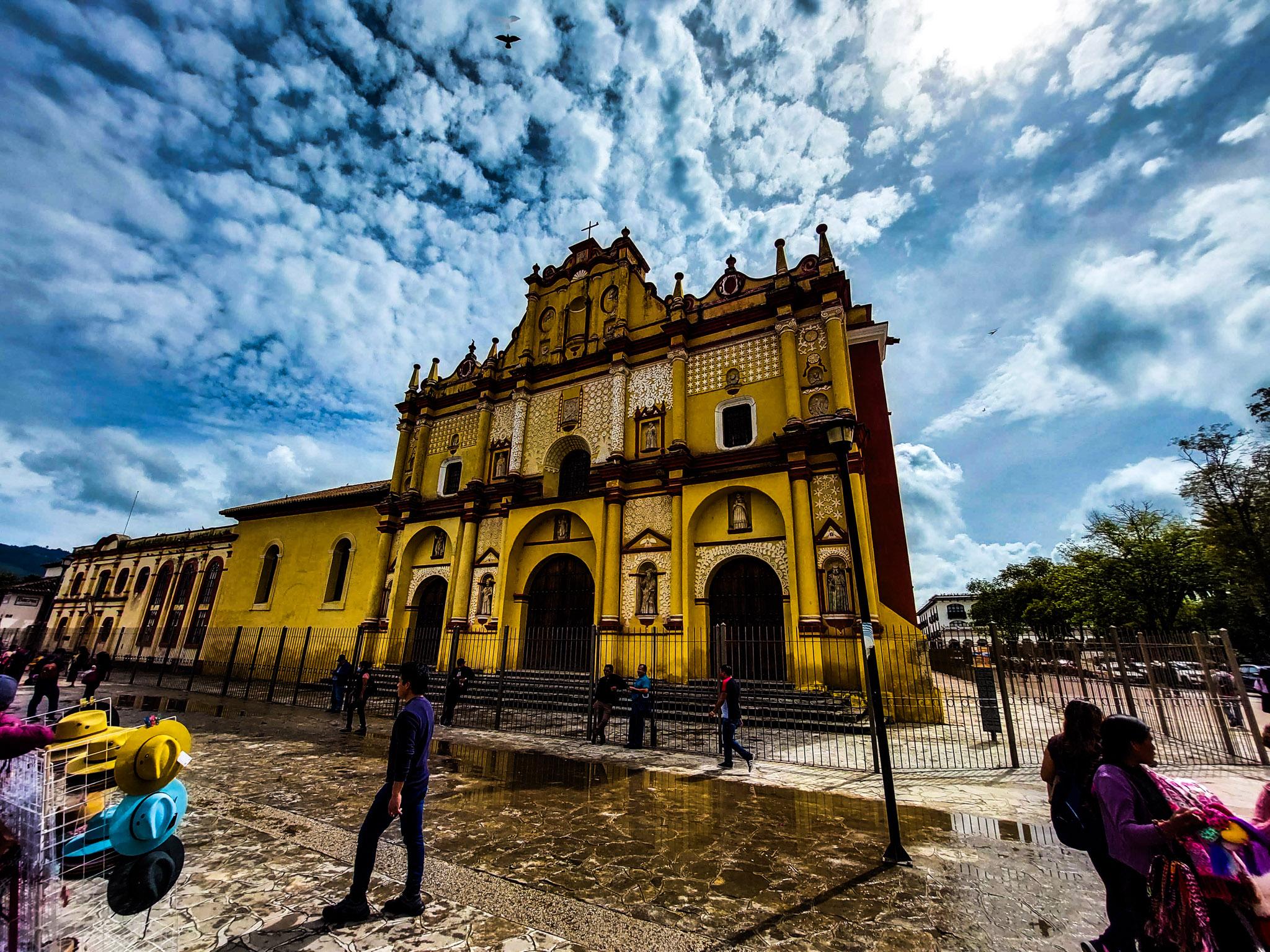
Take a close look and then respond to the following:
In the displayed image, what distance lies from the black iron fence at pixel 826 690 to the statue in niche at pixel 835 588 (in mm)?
564

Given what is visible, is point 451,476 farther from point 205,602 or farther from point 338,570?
point 205,602

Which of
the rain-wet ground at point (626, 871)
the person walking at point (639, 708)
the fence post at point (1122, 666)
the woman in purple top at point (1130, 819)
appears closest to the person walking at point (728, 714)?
the rain-wet ground at point (626, 871)

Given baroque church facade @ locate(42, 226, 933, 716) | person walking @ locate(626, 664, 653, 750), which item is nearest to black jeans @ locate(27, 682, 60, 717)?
baroque church facade @ locate(42, 226, 933, 716)

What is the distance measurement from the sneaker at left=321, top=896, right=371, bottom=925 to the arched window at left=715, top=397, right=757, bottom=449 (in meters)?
13.5

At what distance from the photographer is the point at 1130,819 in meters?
2.40

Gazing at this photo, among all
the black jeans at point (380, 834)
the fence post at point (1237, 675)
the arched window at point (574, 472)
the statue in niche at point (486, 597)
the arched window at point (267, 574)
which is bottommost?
the black jeans at point (380, 834)

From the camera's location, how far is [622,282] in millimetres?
19531

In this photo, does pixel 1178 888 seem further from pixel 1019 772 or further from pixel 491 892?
pixel 1019 772

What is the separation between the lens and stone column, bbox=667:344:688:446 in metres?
16.2

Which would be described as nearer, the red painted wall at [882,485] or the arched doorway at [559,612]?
the red painted wall at [882,485]

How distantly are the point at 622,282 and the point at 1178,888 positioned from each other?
1973 cm

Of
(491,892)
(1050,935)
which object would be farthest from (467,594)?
(1050,935)

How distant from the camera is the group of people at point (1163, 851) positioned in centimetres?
216

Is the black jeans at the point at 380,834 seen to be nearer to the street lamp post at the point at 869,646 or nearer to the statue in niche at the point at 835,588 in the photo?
the street lamp post at the point at 869,646
